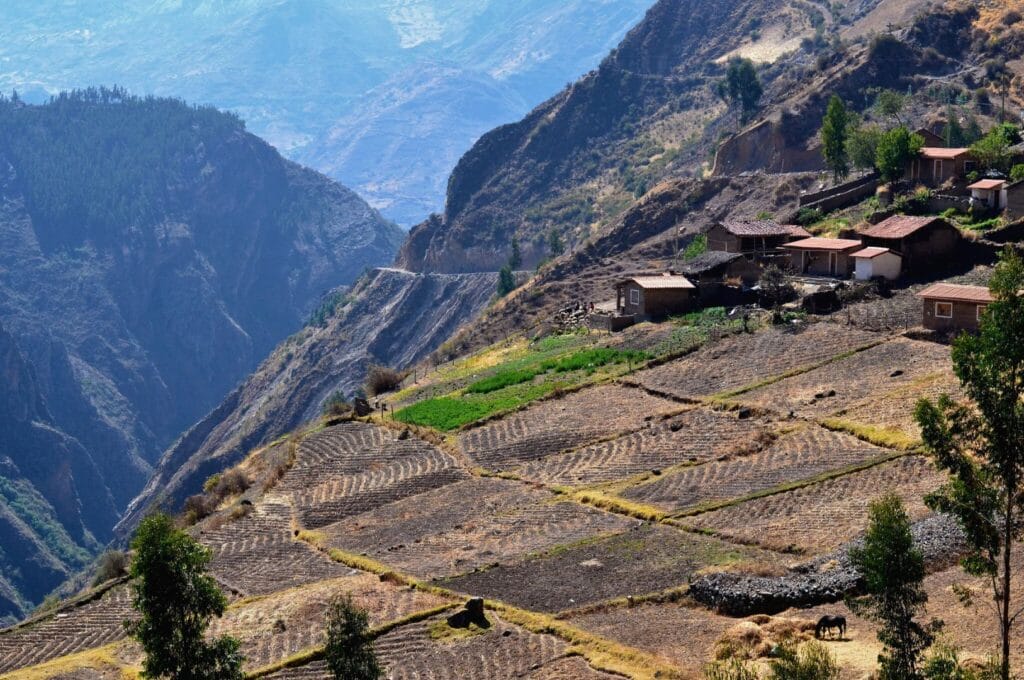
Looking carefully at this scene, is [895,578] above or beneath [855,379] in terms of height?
above

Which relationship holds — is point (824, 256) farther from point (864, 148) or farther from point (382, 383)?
point (382, 383)

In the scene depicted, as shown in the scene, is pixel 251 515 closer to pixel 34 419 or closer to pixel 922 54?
pixel 922 54

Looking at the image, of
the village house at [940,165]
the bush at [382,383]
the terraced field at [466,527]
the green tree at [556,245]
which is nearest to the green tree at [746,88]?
the green tree at [556,245]

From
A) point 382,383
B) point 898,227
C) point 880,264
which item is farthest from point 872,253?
point 382,383

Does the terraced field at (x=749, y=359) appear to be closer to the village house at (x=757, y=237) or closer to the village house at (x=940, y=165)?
the village house at (x=757, y=237)

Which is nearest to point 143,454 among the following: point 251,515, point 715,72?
point 715,72

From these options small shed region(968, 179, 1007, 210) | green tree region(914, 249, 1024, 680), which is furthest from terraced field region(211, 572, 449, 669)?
small shed region(968, 179, 1007, 210)
